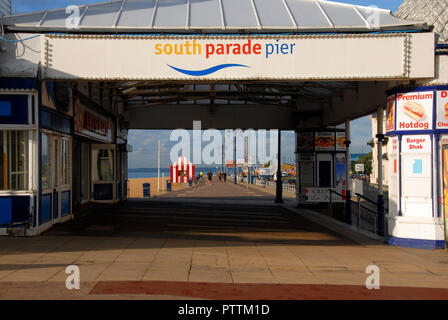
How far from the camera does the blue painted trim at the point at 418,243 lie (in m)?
12.2

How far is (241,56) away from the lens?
12.4 metres

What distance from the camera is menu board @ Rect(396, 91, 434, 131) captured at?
12.1 meters

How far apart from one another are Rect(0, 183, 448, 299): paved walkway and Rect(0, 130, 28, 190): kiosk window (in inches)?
56.3

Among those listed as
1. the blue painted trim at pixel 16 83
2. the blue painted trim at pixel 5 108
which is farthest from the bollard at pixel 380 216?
the blue painted trim at pixel 5 108

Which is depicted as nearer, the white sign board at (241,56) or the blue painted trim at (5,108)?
the blue painted trim at (5,108)

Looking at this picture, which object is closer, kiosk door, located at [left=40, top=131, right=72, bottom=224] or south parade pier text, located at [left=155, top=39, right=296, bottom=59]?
south parade pier text, located at [left=155, top=39, right=296, bottom=59]

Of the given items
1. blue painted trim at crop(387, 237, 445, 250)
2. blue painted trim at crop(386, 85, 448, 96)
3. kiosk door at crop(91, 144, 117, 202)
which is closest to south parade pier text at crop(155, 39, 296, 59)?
blue painted trim at crop(386, 85, 448, 96)

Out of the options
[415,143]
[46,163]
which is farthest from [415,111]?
[46,163]

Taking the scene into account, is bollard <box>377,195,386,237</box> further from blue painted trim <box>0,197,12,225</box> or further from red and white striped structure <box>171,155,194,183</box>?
red and white striped structure <box>171,155,194,183</box>

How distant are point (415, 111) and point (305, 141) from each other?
12.5m

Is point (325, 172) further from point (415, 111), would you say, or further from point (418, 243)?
point (415, 111)

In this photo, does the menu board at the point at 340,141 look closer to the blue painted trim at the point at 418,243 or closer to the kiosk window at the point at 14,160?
the blue painted trim at the point at 418,243

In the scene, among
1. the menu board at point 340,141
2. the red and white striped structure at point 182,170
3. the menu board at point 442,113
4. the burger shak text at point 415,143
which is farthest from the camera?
the red and white striped structure at point 182,170

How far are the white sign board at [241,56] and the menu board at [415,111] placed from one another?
79cm
